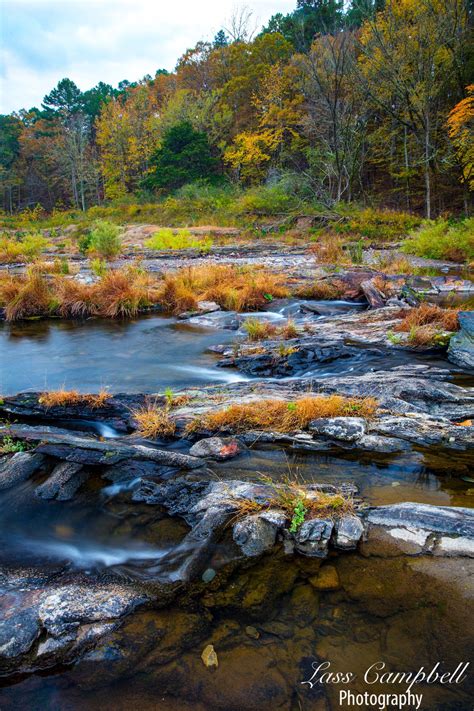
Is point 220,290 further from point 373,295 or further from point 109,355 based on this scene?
point 109,355

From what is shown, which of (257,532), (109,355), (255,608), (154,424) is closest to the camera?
(255,608)

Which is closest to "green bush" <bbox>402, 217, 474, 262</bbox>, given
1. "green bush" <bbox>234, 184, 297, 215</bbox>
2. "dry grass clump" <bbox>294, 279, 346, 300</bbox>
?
"dry grass clump" <bbox>294, 279, 346, 300</bbox>

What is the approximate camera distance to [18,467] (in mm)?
4172

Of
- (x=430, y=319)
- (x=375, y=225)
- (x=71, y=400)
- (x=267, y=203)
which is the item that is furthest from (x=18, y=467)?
(x=267, y=203)

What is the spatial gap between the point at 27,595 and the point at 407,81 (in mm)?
28798

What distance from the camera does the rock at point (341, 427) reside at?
445 centimetres

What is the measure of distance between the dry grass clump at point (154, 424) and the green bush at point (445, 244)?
14615mm

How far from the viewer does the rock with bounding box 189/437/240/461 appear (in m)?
4.32

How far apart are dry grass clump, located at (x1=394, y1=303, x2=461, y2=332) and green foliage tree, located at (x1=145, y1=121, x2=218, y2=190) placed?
33.5m

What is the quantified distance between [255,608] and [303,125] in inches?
1415

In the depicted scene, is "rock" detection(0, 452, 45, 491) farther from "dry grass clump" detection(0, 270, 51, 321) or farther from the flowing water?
"dry grass clump" detection(0, 270, 51, 321)

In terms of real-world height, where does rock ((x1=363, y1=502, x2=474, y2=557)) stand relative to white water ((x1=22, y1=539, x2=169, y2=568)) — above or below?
above

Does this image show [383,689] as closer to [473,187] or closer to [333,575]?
[333,575]

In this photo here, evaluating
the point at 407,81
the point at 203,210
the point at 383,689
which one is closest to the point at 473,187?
the point at 407,81
